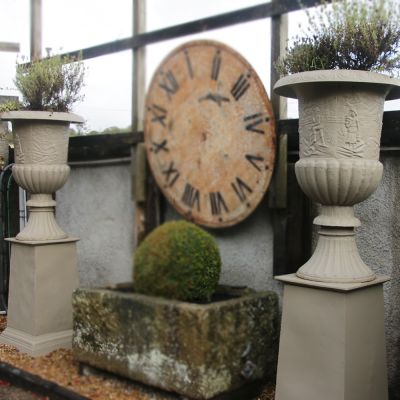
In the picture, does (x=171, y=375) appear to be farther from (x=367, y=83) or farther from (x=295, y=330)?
(x=367, y=83)

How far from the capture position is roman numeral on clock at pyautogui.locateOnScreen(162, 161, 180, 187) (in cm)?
446

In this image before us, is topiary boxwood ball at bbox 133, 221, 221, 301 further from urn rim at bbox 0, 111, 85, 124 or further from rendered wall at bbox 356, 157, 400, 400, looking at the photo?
urn rim at bbox 0, 111, 85, 124

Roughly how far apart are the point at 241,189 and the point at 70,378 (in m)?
1.78

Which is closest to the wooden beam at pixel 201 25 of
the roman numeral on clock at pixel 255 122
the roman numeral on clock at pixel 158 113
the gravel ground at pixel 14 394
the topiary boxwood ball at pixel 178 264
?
the roman numeral on clock at pixel 158 113

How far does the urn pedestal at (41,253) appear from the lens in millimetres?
4594

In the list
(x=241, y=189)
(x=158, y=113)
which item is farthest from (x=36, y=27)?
(x=241, y=189)

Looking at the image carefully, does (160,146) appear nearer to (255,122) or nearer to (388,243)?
(255,122)

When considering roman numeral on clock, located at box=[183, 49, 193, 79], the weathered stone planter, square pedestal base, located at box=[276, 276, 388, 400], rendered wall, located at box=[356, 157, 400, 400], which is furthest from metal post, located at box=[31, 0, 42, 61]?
square pedestal base, located at box=[276, 276, 388, 400]

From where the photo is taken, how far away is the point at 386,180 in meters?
3.39

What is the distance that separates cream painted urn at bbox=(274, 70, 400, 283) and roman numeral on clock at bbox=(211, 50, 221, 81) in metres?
1.15

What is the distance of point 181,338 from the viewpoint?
3273 mm

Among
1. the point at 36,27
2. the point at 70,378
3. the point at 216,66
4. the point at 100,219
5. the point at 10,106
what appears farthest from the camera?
the point at 36,27

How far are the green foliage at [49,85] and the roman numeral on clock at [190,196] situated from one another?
1.45 m

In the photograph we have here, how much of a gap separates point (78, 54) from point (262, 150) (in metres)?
2.68
